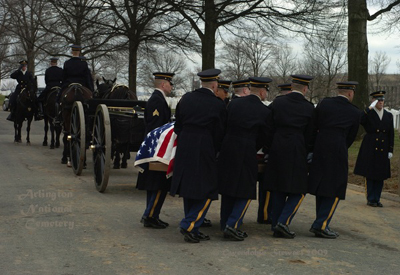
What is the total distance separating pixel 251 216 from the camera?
864 cm

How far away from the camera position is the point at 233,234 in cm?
690

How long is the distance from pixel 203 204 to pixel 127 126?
353 cm

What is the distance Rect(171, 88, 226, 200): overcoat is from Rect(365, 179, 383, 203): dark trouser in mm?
3865

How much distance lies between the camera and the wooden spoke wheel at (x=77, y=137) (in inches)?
443

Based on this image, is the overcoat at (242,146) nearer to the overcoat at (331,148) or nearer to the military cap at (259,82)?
the military cap at (259,82)

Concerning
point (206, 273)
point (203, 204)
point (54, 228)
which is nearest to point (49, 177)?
point (54, 228)

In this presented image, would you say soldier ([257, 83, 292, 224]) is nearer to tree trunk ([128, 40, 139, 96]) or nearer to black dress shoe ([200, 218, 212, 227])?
black dress shoe ([200, 218, 212, 227])

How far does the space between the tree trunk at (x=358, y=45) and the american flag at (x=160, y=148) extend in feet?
37.6

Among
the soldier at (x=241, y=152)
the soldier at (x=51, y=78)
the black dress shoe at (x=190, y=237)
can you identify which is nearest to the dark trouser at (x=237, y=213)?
the soldier at (x=241, y=152)

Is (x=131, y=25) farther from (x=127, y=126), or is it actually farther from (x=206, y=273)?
(x=206, y=273)

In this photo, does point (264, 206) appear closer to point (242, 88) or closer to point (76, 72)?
point (242, 88)

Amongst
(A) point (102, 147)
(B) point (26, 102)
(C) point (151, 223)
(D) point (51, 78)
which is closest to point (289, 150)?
(C) point (151, 223)

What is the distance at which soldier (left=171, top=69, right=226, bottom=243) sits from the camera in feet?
22.3

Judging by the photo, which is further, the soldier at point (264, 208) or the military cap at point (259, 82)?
the soldier at point (264, 208)
